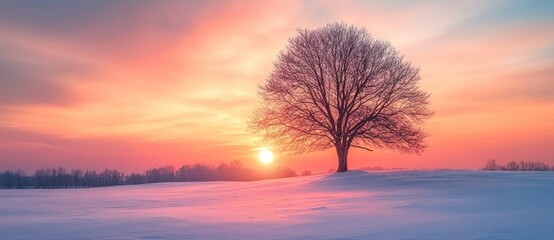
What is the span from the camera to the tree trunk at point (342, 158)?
29494 mm

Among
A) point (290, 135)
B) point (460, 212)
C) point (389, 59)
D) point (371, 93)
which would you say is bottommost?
point (460, 212)

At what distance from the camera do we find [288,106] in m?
30.5

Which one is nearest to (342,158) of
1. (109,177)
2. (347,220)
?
(347,220)

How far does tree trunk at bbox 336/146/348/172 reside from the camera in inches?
1161

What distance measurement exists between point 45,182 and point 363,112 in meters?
90.6

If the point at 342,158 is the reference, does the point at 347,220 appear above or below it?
below

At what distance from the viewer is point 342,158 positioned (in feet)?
97.5

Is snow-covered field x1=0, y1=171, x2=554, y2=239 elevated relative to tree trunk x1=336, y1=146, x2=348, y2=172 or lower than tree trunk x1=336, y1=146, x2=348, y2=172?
lower

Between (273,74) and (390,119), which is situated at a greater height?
(273,74)

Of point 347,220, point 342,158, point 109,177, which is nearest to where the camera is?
point 347,220

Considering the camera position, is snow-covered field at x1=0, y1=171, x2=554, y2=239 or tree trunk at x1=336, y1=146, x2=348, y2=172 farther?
tree trunk at x1=336, y1=146, x2=348, y2=172

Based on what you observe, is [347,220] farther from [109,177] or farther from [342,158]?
[109,177]

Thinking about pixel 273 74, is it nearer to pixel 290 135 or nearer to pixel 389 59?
pixel 290 135

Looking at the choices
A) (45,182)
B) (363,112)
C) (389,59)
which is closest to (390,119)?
(363,112)
